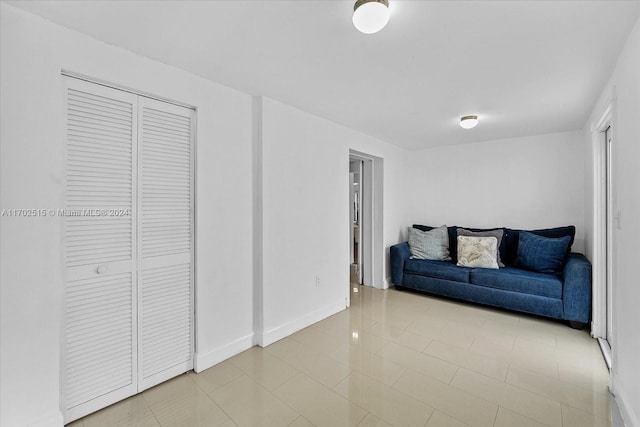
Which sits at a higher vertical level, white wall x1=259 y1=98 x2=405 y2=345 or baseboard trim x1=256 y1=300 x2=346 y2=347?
white wall x1=259 y1=98 x2=405 y2=345

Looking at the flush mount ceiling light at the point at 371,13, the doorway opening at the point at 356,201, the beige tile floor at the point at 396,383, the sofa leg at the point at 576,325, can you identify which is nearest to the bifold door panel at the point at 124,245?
the beige tile floor at the point at 396,383

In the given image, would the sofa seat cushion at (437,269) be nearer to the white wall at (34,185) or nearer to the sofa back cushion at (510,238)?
the sofa back cushion at (510,238)

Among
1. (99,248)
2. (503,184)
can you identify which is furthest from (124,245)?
(503,184)

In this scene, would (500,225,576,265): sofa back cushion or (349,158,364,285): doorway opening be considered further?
(349,158,364,285): doorway opening

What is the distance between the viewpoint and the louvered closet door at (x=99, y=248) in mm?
1754

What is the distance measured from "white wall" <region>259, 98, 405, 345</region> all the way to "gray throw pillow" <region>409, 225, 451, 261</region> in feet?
4.10

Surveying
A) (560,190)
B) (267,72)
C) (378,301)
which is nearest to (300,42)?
(267,72)

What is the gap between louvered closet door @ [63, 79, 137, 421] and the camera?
5.75ft

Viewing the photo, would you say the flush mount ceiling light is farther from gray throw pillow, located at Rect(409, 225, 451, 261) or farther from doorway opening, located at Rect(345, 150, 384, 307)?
gray throw pillow, located at Rect(409, 225, 451, 261)

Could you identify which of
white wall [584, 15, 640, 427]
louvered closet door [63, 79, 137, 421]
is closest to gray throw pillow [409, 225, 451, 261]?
white wall [584, 15, 640, 427]

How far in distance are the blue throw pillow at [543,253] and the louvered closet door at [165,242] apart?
3786 millimetres

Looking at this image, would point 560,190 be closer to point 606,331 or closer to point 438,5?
point 606,331

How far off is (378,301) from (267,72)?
3.04 m

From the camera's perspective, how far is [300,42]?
71.5 inches
